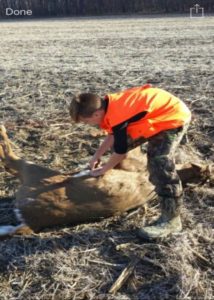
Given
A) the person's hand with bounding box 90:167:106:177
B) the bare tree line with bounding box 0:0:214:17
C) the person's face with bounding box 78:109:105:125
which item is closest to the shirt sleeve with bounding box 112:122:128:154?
the person's face with bounding box 78:109:105:125

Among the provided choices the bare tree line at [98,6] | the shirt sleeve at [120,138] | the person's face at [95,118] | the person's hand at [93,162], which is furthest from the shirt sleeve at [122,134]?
the bare tree line at [98,6]

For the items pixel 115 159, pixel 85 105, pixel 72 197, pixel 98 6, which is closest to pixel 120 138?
pixel 115 159

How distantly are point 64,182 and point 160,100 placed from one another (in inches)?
41.8

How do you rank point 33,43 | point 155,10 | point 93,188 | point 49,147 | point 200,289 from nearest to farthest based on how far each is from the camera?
point 200,289
point 93,188
point 49,147
point 33,43
point 155,10

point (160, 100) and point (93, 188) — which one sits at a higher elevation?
point (160, 100)

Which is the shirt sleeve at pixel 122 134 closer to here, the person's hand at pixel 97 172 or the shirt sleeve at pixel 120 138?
the shirt sleeve at pixel 120 138

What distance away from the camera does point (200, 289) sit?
3455 mm

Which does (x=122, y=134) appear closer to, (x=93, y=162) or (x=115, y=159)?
(x=115, y=159)

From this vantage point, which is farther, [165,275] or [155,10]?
[155,10]

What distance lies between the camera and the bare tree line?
94.2 ft

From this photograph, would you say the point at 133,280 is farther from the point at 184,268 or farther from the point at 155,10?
the point at 155,10

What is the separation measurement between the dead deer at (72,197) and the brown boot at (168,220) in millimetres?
367

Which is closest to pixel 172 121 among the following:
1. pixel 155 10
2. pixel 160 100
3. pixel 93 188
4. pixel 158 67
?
pixel 160 100

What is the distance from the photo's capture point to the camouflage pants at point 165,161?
4070 millimetres
